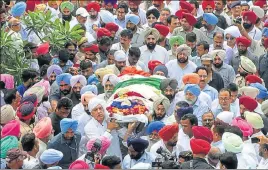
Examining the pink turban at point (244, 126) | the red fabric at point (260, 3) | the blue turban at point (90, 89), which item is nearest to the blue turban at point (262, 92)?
the pink turban at point (244, 126)

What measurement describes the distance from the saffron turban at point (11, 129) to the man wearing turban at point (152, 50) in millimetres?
4269

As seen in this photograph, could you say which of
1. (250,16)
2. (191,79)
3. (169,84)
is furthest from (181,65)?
(250,16)

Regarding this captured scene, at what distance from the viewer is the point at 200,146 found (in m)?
14.7

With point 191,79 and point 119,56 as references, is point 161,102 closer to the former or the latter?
point 191,79

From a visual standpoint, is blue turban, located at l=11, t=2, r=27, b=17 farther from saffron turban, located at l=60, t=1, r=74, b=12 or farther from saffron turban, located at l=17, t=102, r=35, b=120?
saffron turban, located at l=17, t=102, r=35, b=120

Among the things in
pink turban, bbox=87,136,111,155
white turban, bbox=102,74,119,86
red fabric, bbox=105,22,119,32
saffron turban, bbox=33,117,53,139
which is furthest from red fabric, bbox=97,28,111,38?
pink turban, bbox=87,136,111,155

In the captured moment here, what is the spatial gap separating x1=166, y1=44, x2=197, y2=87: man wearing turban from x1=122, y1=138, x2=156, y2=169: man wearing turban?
143 inches

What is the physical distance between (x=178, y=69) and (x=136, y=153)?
3.93 meters

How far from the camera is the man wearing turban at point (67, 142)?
15.6m

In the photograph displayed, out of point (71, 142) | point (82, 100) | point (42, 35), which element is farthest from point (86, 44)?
point (71, 142)

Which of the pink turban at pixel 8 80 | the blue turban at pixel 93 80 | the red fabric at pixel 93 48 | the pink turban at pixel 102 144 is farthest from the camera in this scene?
the red fabric at pixel 93 48

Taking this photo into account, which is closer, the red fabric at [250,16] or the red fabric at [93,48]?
the red fabric at [93,48]

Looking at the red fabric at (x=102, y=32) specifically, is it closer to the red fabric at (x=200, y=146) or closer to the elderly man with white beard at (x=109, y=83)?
the elderly man with white beard at (x=109, y=83)

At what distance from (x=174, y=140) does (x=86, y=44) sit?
14.0 feet
